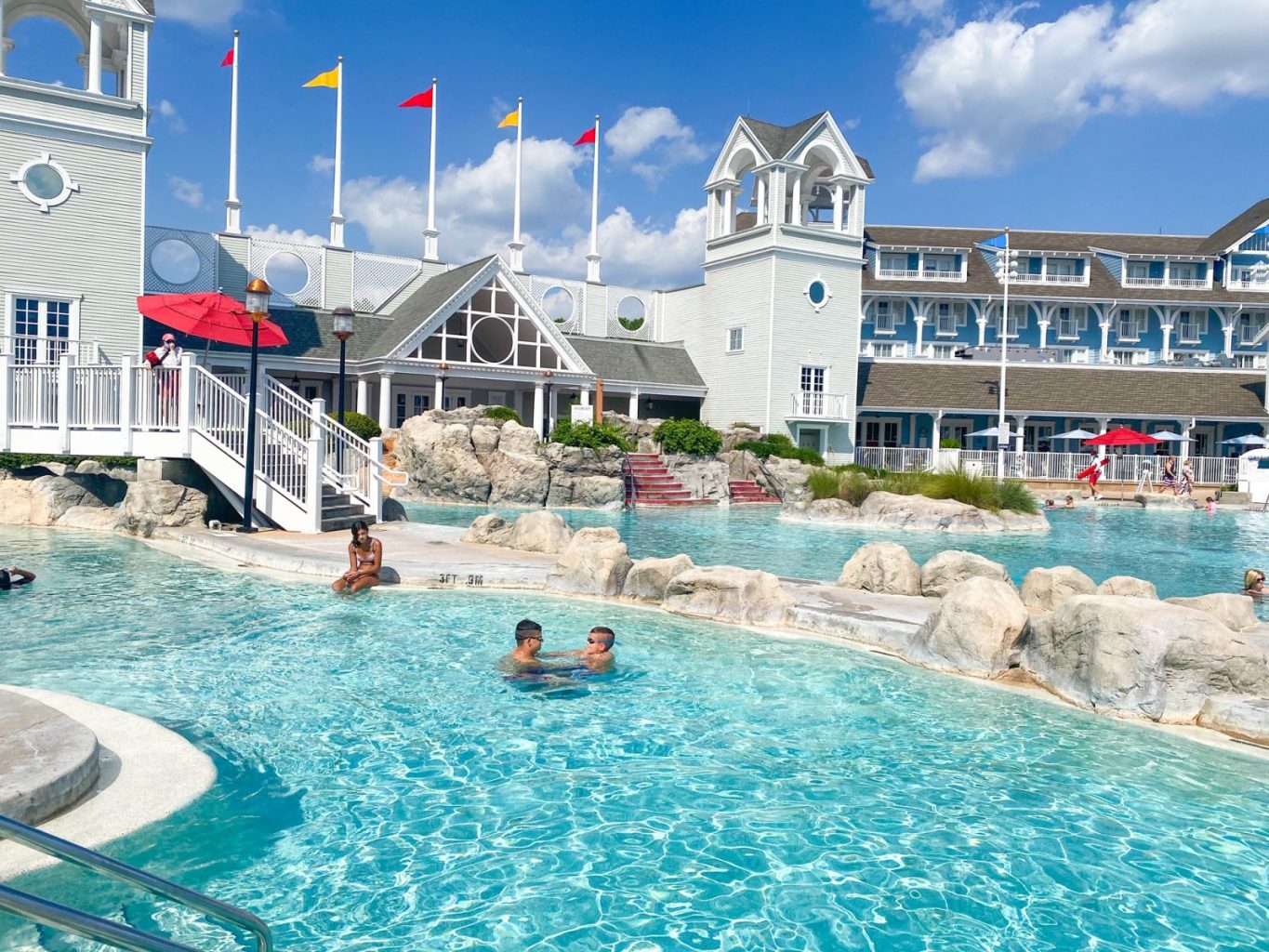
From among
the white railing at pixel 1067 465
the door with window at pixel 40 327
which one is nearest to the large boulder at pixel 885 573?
the door with window at pixel 40 327

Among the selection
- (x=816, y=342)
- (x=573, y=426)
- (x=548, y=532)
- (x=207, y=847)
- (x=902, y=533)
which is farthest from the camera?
(x=816, y=342)

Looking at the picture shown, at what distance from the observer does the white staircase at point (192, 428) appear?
16016 mm

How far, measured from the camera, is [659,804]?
5.96 metres

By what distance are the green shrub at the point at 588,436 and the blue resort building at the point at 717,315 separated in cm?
373

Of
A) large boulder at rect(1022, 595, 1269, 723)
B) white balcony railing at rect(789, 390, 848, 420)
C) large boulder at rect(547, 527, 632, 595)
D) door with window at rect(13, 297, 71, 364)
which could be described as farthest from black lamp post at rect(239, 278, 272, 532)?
white balcony railing at rect(789, 390, 848, 420)

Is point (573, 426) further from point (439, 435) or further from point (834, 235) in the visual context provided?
point (834, 235)

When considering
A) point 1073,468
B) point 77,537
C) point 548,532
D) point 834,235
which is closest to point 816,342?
point 834,235

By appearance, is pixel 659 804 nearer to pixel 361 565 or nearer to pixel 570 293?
pixel 361 565

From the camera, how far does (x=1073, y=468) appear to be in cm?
4044

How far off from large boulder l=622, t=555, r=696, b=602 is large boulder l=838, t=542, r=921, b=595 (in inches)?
90.6

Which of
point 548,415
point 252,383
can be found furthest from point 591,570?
point 548,415

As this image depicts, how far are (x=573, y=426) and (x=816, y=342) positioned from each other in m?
14.1

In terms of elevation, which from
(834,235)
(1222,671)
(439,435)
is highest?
(834,235)

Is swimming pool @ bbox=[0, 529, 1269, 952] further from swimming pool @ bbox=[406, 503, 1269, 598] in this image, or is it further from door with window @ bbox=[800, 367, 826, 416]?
door with window @ bbox=[800, 367, 826, 416]
